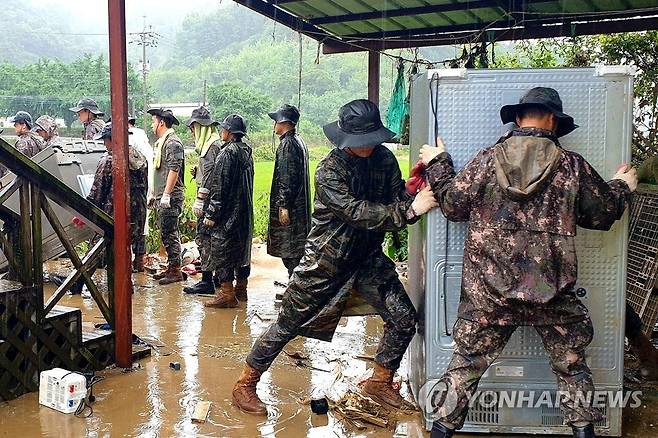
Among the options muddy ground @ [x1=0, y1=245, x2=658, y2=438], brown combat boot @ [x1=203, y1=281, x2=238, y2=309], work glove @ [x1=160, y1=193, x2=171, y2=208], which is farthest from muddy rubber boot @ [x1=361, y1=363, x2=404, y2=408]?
work glove @ [x1=160, y1=193, x2=171, y2=208]

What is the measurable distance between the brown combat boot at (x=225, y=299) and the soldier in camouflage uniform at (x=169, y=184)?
1.33 metres

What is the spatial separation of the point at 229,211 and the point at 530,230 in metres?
4.22

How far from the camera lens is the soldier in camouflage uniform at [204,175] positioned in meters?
7.18

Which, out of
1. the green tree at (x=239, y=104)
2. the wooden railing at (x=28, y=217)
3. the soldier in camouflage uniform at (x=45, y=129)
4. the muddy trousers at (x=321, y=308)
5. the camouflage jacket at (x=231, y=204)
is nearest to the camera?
the muddy trousers at (x=321, y=308)

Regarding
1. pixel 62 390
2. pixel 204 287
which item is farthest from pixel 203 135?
pixel 62 390

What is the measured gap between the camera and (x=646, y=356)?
4812 millimetres

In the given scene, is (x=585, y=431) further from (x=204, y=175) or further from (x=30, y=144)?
(x=30, y=144)

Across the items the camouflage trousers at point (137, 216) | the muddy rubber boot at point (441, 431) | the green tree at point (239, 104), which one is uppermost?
the green tree at point (239, 104)

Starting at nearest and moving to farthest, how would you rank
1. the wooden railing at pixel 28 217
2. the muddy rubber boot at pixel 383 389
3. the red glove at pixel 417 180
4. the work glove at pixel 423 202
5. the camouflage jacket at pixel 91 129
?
the work glove at pixel 423 202 → the red glove at pixel 417 180 → the muddy rubber boot at pixel 383 389 → the wooden railing at pixel 28 217 → the camouflage jacket at pixel 91 129

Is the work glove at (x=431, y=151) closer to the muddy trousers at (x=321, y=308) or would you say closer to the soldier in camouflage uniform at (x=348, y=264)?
the soldier in camouflage uniform at (x=348, y=264)

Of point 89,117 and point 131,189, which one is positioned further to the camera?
point 89,117

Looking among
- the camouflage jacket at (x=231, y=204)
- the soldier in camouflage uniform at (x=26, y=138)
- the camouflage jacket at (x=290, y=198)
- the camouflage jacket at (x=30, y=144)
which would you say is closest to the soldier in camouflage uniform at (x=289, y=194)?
the camouflage jacket at (x=290, y=198)

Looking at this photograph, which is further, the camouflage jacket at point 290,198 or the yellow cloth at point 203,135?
the yellow cloth at point 203,135

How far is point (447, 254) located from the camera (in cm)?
379
